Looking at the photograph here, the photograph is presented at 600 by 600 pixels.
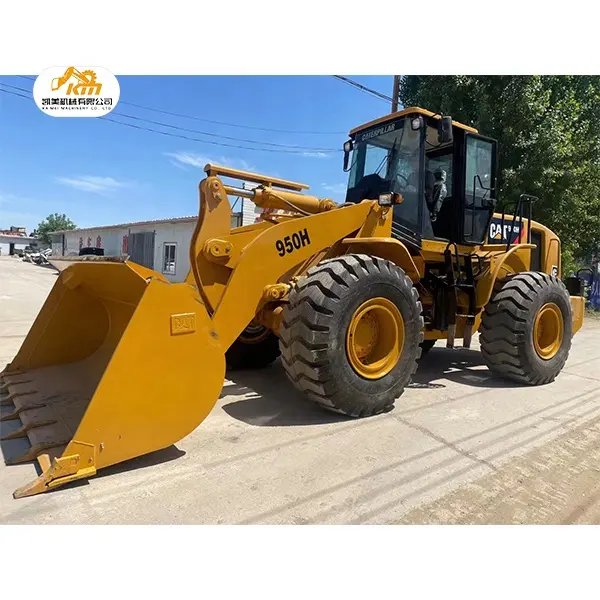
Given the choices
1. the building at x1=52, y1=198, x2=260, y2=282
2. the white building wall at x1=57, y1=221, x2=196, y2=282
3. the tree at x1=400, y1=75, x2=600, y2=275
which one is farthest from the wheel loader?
the white building wall at x1=57, y1=221, x2=196, y2=282

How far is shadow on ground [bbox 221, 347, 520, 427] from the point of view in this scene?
3742 mm

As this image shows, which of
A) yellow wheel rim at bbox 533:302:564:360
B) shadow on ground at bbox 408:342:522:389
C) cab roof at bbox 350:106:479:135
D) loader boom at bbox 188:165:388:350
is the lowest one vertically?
shadow on ground at bbox 408:342:522:389

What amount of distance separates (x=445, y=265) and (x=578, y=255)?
1399cm

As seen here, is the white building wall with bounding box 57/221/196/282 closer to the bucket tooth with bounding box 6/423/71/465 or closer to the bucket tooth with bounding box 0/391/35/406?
the bucket tooth with bounding box 0/391/35/406

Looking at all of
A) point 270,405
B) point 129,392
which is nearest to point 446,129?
point 270,405

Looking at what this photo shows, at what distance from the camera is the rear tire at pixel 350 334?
11.3 ft

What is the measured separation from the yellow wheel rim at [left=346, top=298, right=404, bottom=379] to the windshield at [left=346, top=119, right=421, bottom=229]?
1.39 meters

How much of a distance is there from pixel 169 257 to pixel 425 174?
17319 mm

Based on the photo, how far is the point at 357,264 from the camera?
371 cm

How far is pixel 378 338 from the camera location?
405cm

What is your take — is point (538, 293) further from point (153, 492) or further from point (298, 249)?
point (153, 492)

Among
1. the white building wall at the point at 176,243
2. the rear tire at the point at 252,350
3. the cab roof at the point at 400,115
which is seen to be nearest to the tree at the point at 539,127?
the cab roof at the point at 400,115

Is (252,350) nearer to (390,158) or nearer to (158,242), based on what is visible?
(390,158)

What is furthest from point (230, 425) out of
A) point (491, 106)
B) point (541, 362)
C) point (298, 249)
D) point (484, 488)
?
point (491, 106)
